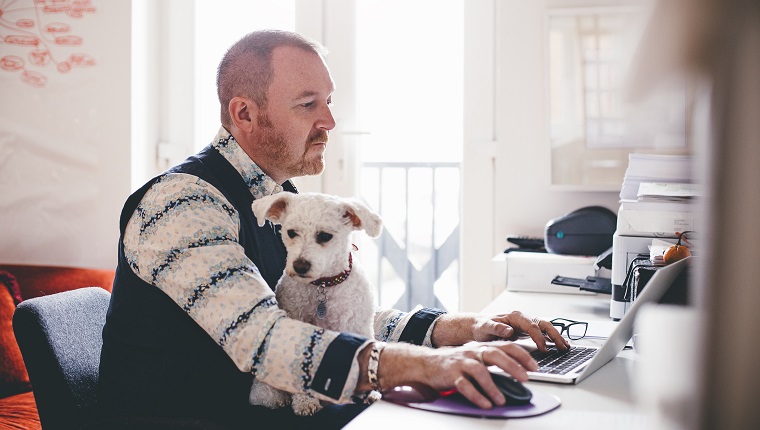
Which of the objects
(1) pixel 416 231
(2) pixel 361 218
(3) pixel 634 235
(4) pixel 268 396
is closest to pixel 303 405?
(4) pixel 268 396

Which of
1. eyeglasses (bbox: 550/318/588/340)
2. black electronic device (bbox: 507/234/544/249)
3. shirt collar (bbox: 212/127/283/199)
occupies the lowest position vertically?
eyeglasses (bbox: 550/318/588/340)

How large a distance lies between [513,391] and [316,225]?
1.72 feet

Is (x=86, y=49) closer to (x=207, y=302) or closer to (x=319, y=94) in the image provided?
(x=319, y=94)

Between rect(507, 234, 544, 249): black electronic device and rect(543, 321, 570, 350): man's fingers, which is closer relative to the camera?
rect(543, 321, 570, 350): man's fingers

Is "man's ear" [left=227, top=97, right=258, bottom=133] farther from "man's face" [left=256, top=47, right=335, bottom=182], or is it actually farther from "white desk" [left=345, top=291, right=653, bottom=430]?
"white desk" [left=345, top=291, right=653, bottom=430]

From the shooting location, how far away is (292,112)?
1540mm

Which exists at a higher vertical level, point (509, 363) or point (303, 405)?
point (509, 363)

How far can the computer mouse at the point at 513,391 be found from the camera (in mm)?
870

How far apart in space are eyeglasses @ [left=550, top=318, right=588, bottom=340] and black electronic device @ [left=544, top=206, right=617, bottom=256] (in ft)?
2.18

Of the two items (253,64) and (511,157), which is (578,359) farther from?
(511,157)

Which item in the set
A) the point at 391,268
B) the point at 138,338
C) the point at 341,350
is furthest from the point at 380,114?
the point at 341,350

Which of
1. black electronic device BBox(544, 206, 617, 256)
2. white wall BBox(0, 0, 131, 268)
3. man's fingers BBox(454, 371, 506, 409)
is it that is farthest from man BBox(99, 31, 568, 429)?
white wall BBox(0, 0, 131, 268)

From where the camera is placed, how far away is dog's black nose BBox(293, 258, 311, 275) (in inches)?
47.3

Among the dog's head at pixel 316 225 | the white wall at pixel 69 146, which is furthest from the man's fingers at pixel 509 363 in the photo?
the white wall at pixel 69 146
